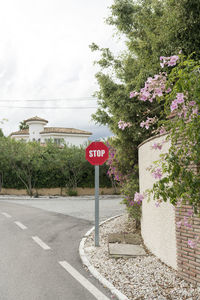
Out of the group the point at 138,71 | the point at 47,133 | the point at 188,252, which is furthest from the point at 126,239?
the point at 47,133

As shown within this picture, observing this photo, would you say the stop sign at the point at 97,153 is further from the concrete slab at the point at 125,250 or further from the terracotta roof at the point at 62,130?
the terracotta roof at the point at 62,130

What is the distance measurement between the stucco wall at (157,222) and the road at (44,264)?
1.68 meters

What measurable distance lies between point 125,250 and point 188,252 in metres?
2.46

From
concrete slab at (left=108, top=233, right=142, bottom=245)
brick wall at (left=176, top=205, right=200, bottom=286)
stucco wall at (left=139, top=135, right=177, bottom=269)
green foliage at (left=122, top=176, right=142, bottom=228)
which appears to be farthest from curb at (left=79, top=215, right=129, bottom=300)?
green foliage at (left=122, top=176, right=142, bottom=228)

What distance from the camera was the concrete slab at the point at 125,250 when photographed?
7035mm

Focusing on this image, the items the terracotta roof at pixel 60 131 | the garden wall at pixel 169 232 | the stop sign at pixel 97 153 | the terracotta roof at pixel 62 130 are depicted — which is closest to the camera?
the garden wall at pixel 169 232

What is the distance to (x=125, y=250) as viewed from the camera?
7355 millimetres

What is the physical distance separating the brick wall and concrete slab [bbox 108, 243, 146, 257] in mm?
1822

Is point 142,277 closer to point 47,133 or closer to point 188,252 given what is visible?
point 188,252

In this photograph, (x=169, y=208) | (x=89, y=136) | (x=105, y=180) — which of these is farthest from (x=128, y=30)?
(x=89, y=136)

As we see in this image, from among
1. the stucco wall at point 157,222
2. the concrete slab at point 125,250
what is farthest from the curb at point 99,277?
the stucco wall at point 157,222

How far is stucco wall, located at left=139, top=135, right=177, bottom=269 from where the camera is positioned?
19.5ft

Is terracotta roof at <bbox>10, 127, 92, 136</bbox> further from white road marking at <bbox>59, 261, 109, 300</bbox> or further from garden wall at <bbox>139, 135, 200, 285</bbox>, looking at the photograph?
white road marking at <bbox>59, 261, 109, 300</bbox>

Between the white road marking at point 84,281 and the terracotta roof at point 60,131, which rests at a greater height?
the terracotta roof at point 60,131
